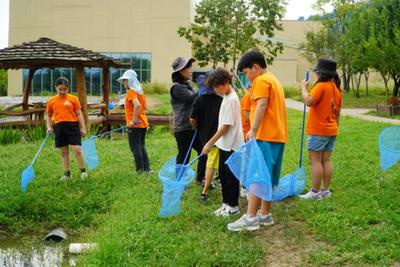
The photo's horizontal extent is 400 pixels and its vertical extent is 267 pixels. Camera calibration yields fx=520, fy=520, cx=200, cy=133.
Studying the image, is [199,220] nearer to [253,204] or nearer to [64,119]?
[253,204]

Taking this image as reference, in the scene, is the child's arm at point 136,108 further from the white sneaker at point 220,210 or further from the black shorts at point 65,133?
the white sneaker at point 220,210

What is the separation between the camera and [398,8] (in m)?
19.5

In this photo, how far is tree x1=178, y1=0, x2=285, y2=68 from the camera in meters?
24.4

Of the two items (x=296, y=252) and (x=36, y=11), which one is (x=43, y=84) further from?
(x=296, y=252)

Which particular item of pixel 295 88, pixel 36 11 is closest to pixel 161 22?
pixel 36 11

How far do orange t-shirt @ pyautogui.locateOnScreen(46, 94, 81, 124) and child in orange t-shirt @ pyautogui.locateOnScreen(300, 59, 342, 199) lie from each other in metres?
3.28

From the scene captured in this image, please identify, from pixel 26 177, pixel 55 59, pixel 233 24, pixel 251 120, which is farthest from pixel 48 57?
pixel 233 24

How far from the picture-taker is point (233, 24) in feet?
82.4

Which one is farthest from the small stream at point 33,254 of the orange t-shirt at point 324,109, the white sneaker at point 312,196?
the orange t-shirt at point 324,109

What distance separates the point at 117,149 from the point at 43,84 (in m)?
28.3

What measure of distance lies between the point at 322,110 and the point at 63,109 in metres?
3.50

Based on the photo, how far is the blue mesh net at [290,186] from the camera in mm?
5594

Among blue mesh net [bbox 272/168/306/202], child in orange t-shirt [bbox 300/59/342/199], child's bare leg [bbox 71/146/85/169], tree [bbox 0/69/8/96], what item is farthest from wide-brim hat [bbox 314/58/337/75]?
tree [bbox 0/69/8/96]

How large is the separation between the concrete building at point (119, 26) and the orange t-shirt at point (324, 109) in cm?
3174
